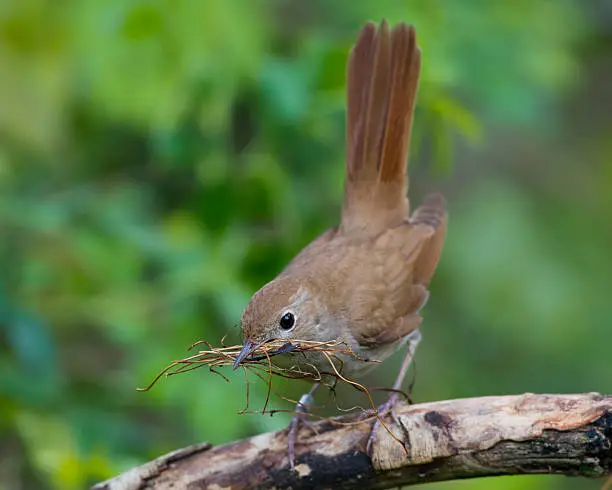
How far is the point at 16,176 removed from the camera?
5824mm

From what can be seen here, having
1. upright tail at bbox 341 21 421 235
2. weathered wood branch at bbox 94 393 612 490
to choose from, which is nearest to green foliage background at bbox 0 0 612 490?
upright tail at bbox 341 21 421 235

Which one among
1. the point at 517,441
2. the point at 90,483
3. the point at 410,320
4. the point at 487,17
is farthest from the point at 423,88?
the point at 90,483

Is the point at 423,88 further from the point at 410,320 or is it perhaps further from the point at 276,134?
the point at 410,320

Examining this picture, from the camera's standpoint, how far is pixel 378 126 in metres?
4.84

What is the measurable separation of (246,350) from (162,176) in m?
2.73

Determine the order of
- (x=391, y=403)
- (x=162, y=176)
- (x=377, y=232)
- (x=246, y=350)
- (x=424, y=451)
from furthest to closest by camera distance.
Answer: (x=162, y=176)
(x=377, y=232)
(x=391, y=403)
(x=246, y=350)
(x=424, y=451)

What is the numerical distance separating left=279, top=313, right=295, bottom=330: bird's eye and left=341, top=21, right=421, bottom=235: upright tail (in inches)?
39.9

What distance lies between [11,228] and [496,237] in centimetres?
397

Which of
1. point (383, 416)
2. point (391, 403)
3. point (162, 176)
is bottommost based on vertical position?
point (383, 416)

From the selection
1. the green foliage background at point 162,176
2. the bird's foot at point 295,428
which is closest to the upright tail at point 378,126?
the green foliage background at point 162,176

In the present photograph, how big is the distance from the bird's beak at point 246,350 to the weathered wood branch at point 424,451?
432 mm

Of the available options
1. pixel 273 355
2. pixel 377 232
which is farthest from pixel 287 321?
pixel 377 232

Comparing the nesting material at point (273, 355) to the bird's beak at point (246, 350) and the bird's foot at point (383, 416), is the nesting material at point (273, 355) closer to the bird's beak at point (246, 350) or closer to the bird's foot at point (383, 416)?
the bird's beak at point (246, 350)

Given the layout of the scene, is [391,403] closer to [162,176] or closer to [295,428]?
[295,428]
